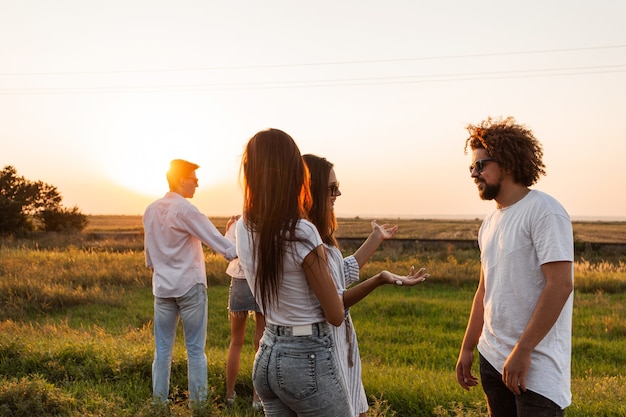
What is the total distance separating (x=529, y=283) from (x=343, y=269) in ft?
3.14

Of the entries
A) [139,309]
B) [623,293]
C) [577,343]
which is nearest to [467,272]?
[623,293]

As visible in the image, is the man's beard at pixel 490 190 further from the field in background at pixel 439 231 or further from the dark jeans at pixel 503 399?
the field in background at pixel 439 231

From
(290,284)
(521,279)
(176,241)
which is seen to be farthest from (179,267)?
(521,279)

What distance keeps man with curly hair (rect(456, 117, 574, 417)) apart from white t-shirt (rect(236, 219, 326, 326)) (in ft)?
3.18

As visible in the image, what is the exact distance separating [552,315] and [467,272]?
16594 millimetres

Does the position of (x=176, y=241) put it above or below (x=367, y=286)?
above

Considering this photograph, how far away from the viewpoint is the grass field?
18.9 feet

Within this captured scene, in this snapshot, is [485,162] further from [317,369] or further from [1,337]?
[1,337]

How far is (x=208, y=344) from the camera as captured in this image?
34.2 feet

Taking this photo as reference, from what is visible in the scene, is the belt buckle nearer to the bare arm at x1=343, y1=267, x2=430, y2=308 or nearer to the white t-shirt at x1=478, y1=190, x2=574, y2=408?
the bare arm at x1=343, y1=267, x2=430, y2=308

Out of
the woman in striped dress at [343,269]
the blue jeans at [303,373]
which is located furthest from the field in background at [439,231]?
the blue jeans at [303,373]

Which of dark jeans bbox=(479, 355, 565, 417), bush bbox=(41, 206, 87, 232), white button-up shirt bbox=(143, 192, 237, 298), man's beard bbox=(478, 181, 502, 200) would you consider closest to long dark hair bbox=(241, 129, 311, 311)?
man's beard bbox=(478, 181, 502, 200)

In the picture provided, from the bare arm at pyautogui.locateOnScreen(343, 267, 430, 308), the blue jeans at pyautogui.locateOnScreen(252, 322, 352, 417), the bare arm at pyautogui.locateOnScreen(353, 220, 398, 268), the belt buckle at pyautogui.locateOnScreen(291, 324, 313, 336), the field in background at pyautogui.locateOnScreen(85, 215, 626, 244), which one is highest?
the bare arm at pyautogui.locateOnScreen(353, 220, 398, 268)

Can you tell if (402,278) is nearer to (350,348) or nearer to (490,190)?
(490,190)
